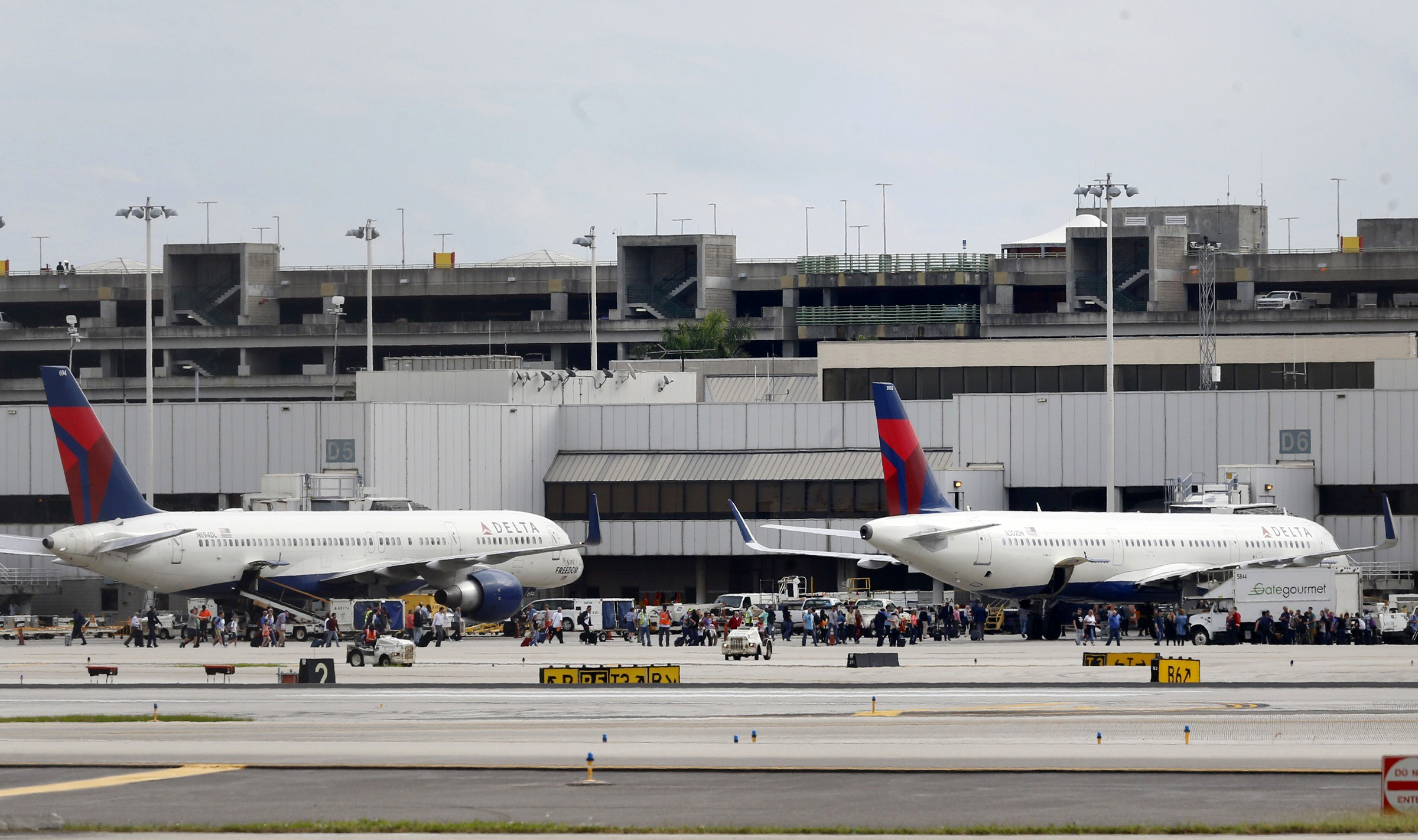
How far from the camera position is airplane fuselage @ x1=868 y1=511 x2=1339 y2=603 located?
63.0 metres

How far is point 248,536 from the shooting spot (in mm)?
66625

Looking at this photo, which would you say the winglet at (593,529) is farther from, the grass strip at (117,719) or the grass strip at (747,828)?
the grass strip at (747,828)

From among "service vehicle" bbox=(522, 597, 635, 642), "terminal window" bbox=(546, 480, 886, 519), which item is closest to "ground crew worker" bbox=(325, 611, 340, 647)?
"service vehicle" bbox=(522, 597, 635, 642)

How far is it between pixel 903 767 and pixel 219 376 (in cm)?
13435

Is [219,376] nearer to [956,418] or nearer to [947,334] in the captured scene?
[947,334]

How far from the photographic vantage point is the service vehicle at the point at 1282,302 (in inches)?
5482

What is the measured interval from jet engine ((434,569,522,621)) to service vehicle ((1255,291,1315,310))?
83.7m

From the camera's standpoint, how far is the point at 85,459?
211ft

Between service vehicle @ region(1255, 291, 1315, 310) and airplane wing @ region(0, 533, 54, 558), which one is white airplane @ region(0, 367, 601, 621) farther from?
service vehicle @ region(1255, 291, 1315, 310)

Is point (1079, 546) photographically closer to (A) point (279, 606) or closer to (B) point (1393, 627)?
(B) point (1393, 627)

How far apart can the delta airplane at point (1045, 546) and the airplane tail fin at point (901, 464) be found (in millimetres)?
27

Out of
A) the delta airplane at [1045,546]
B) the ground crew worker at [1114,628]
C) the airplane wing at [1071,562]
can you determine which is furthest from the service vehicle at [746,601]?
the ground crew worker at [1114,628]

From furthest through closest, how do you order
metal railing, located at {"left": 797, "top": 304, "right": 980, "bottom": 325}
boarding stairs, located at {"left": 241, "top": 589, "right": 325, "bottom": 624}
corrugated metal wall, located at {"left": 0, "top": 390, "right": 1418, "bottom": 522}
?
metal railing, located at {"left": 797, "top": 304, "right": 980, "bottom": 325} < corrugated metal wall, located at {"left": 0, "top": 390, "right": 1418, "bottom": 522} < boarding stairs, located at {"left": 241, "top": 589, "right": 325, "bottom": 624}

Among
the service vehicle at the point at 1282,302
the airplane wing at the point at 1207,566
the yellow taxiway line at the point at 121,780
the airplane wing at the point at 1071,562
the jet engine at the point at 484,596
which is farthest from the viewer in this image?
the service vehicle at the point at 1282,302
